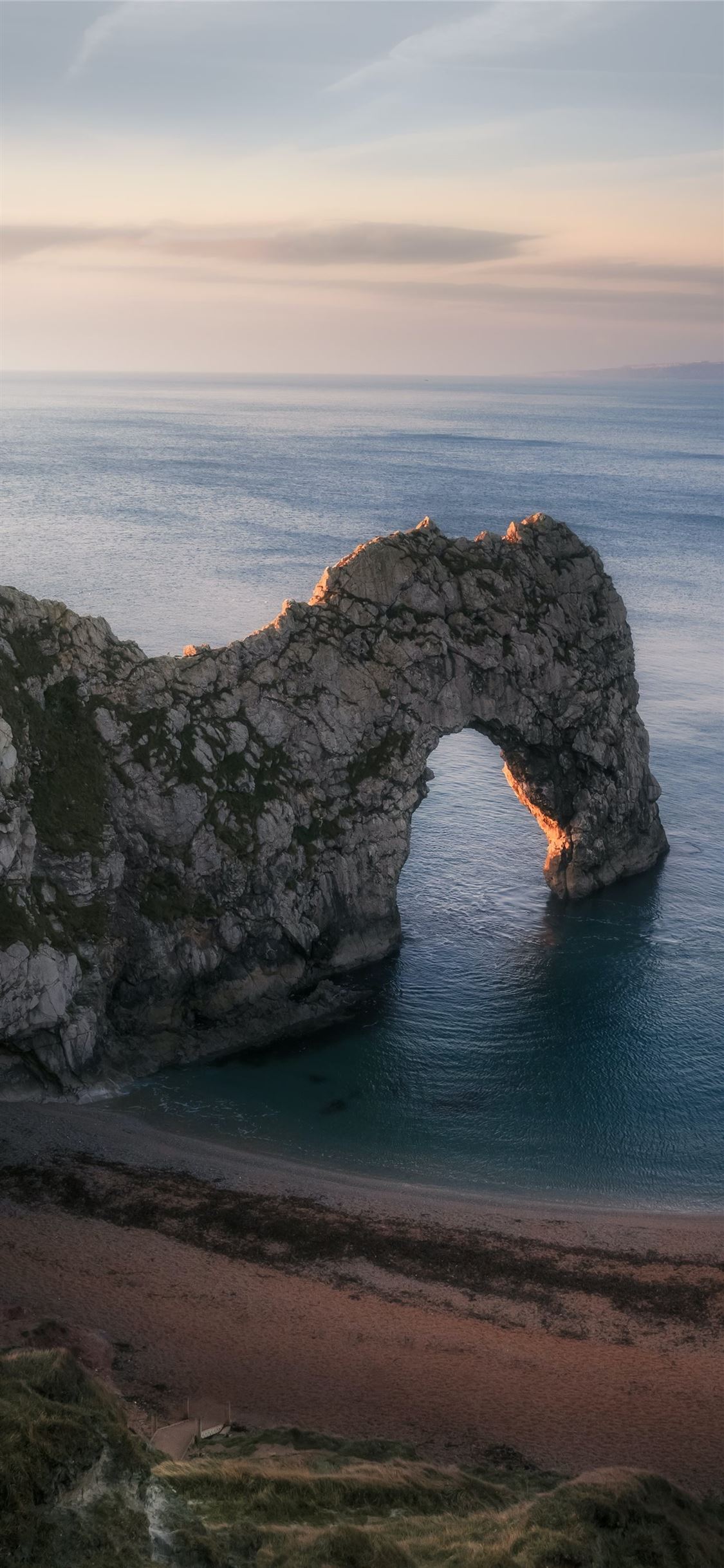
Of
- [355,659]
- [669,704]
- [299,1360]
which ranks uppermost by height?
[355,659]

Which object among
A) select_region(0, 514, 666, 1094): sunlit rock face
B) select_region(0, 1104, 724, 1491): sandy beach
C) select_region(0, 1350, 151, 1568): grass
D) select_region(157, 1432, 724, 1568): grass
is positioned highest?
select_region(0, 514, 666, 1094): sunlit rock face

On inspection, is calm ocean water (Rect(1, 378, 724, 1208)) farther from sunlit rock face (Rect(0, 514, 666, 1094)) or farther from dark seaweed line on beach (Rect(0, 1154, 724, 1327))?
dark seaweed line on beach (Rect(0, 1154, 724, 1327))

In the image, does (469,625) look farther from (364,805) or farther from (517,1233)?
(517,1233)

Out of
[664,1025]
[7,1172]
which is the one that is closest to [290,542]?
[664,1025]

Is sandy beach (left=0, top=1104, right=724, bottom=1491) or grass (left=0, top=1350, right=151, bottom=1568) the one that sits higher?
grass (left=0, top=1350, right=151, bottom=1568)

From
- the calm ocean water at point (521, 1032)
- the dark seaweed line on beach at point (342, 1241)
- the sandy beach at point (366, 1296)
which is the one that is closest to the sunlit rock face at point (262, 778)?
the calm ocean water at point (521, 1032)

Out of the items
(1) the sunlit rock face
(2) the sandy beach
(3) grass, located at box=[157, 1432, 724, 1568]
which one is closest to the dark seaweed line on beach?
(2) the sandy beach

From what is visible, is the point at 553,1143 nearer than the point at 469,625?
Yes
